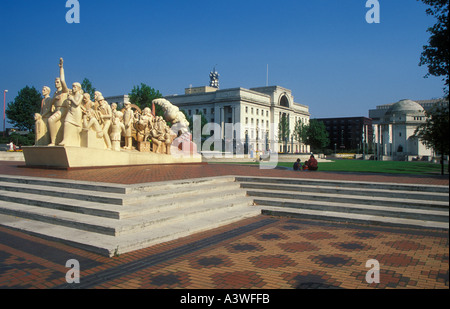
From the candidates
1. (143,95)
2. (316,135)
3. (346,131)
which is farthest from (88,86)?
(346,131)

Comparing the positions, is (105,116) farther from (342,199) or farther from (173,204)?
(342,199)

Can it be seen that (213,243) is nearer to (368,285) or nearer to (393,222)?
(368,285)

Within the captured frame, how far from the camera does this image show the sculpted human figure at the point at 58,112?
52.7ft

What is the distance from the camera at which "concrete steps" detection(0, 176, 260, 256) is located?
22.4ft

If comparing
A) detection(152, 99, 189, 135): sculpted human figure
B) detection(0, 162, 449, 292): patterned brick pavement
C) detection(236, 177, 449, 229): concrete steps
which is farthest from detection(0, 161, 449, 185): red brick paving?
detection(152, 99, 189, 135): sculpted human figure

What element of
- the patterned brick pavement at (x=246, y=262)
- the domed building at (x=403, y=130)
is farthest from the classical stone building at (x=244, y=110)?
the patterned brick pavement at (x=246, y=262)

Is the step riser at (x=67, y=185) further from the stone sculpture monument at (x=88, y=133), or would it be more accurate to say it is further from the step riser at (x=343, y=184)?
the step riser at (x=343, y=184)

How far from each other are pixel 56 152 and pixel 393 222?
1336 centimetres

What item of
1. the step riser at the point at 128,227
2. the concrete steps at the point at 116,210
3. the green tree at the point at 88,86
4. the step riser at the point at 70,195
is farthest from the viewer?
the green tree at the point at 88,86

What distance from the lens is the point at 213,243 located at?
22.5ft

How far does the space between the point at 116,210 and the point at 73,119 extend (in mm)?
9692

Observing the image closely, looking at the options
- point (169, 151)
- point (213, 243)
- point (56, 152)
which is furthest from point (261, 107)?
point (213, 243)

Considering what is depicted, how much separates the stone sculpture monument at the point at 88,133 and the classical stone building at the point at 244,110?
65.2 meters

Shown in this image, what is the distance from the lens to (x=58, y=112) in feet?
53.1
